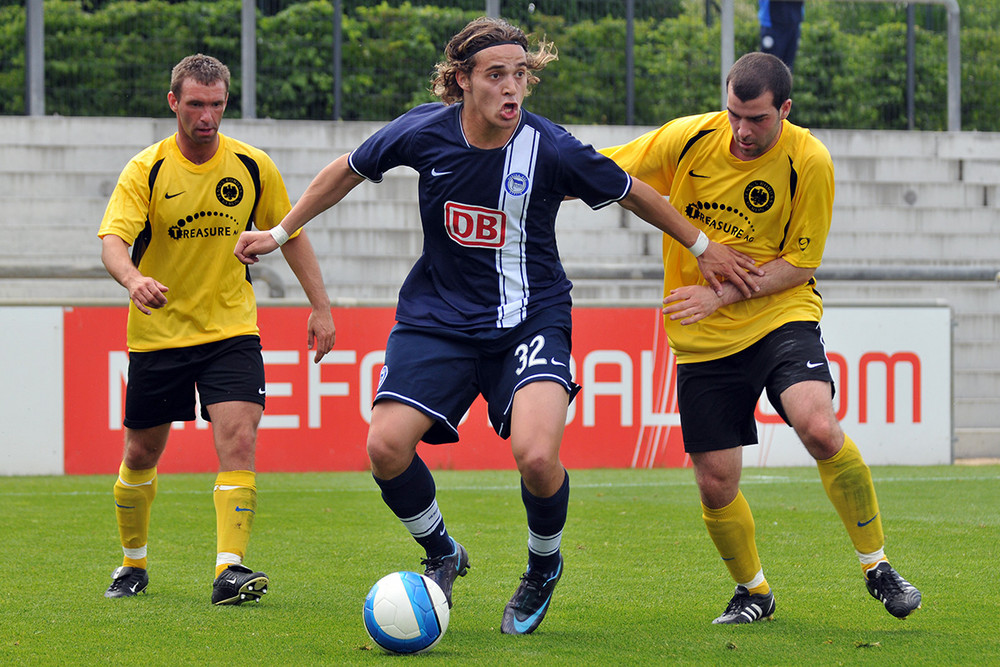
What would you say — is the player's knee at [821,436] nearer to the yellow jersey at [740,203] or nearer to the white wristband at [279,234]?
the yellow jersey at [740,203]

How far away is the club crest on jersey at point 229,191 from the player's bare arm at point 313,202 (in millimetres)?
841

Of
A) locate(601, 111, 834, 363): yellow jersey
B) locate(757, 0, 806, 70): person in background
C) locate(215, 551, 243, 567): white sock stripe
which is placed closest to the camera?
locate(601, 111, 834, 363): yellow jersey

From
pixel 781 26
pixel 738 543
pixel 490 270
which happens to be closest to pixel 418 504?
pixel 490 270

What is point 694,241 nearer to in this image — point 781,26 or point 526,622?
point 526,622

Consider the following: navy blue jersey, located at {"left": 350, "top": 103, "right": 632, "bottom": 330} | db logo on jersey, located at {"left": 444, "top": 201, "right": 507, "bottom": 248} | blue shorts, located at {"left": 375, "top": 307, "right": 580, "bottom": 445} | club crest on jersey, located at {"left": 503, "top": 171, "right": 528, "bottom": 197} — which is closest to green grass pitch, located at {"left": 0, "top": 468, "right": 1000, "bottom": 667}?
blue shorts, located at {"left": 375, "top": 307, "right": 580, "bottom": 445}

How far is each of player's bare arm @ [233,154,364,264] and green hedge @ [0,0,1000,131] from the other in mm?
10195

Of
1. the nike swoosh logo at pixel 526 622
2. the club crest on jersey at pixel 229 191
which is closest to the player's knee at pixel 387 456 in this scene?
Answer: the nike swoosh logo at pixel 526 622

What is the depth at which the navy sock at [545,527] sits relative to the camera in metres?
4.41

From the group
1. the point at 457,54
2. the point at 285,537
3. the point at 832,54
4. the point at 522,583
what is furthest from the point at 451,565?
the point at 832,54

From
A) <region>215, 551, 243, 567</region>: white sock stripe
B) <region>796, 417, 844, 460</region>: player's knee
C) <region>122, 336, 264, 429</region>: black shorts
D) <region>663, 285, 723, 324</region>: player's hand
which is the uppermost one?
<region>663, 285, 723, 324</region>: player's hand

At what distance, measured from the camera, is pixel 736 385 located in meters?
4.80

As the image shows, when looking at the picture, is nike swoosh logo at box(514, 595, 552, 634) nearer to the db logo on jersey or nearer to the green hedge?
the db logo on jersey

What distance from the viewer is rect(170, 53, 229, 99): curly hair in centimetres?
514

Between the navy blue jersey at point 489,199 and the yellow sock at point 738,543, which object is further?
the yellow sock at point 738,543
